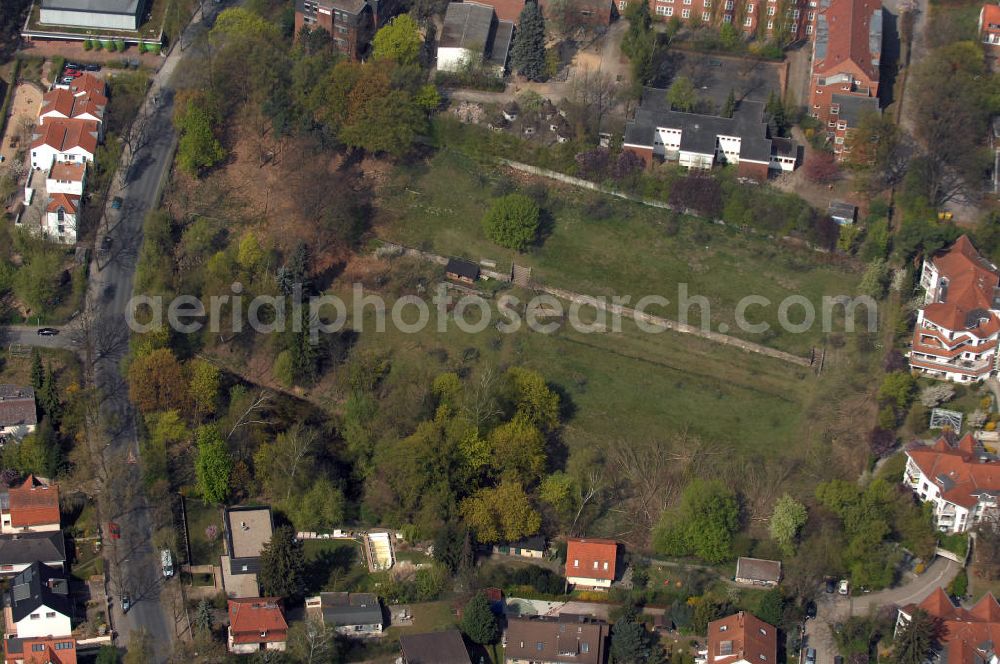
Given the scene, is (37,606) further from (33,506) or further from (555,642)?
(555,642)

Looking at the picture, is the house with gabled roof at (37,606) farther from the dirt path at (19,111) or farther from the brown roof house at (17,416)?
the dirt path at (19,111)

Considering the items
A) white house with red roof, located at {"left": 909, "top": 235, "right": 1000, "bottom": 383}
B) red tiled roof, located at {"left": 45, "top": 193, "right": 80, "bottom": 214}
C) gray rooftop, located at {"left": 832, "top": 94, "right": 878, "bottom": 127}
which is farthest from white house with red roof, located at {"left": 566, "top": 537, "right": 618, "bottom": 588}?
red tiled roof, located at {"left": 45, "top": 193, "right": 80, "bottom": 214}

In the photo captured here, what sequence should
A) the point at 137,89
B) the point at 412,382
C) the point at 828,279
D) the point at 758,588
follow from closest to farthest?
the point at 758,588 → the point at 412,382 → the point at 828,279 → the point at 137,89

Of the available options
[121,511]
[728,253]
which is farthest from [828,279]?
[121,511]

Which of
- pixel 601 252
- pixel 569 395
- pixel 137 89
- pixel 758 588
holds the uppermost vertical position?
pixel 137 89

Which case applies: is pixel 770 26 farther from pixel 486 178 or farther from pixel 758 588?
pixel 758 588
